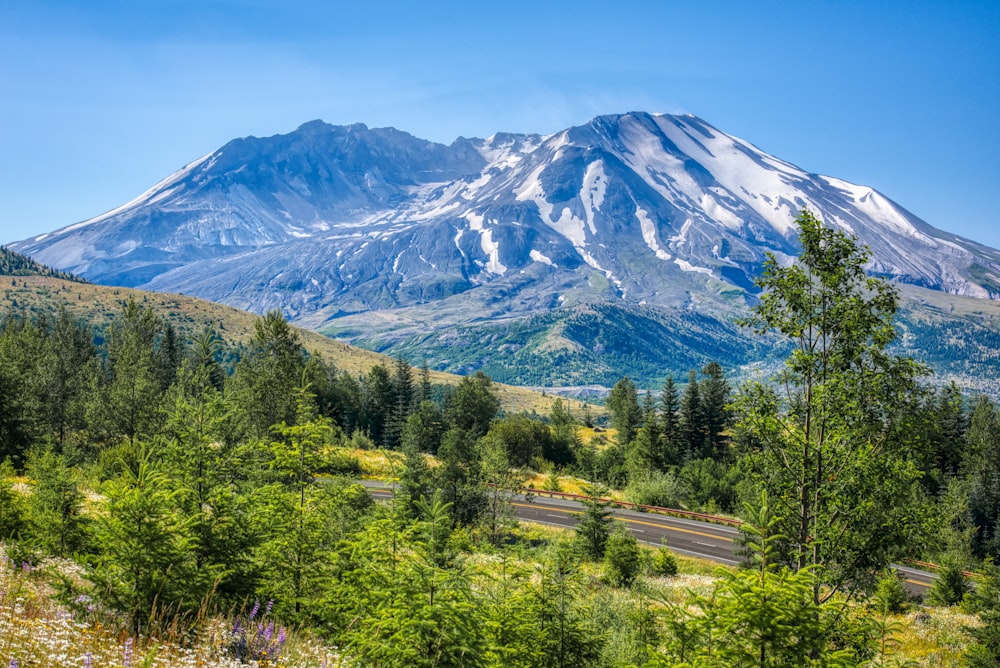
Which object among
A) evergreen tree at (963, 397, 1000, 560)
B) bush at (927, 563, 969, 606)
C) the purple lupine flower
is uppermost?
the purple lupine flower

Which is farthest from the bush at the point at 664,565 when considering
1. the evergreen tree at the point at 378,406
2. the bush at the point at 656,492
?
the evergreen tree at the point at 378,406

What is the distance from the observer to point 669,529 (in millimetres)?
41062

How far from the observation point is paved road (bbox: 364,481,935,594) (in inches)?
1394

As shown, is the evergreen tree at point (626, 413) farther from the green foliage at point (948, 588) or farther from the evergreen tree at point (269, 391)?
the evergreen tree at point (269, 391)

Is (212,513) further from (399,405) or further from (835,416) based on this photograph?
(399,405)

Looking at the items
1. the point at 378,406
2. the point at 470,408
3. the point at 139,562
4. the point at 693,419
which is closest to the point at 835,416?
the point at 139,562

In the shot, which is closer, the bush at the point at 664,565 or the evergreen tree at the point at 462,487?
the bush at the point at 664,565

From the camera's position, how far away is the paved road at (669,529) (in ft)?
116

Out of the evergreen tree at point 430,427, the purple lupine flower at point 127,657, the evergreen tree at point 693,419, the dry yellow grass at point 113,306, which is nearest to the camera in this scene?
the purple lupine flower at point 127,657

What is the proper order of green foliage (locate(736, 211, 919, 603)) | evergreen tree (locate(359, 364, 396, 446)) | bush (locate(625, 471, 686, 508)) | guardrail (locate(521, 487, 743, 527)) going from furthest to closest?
evergreen tree (locate(359, 364, 396, 446)), bush (locate(625, 471, 686, 508)), guardrail (locate(521, 487, 743, 527)), green foliage (locate(736, 211, 919, 603))

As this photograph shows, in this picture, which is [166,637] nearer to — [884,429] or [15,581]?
[15,581]

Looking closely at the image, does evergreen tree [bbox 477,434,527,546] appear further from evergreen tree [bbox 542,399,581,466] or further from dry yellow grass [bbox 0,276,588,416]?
dry yellow grass [bbox 0,276,588,416]

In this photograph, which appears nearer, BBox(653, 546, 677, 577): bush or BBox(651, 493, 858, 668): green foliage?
BBox(651, 493, 858, 668): green foliage

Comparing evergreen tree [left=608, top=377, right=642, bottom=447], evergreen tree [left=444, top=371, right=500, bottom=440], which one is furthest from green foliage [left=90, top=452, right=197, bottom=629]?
evergreen tree [left=608, top=377, right=642, bottom=447]
